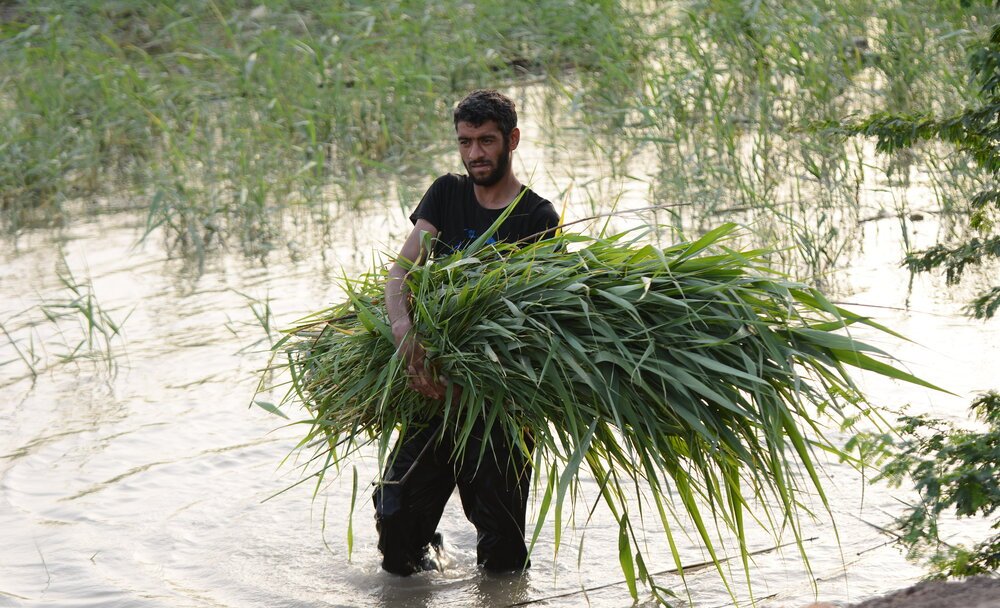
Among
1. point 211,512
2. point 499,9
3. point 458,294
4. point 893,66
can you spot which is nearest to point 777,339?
point 458,294

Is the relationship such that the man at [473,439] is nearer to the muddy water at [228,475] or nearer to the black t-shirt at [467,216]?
the black t-shirt at [467,216]

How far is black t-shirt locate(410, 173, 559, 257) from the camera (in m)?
3.22

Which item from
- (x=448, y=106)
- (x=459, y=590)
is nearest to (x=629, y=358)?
(x=459, y=590)

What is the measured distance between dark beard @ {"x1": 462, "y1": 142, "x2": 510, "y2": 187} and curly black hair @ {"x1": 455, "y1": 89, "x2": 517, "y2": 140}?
0.14 feet

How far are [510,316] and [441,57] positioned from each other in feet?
17.8

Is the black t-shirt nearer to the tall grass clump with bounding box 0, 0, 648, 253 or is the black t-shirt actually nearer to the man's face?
the man's face

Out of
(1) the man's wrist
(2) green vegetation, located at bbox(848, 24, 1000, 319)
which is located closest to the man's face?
(1) the man's wrist

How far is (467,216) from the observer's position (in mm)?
3299

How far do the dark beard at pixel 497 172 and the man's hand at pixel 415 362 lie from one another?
0.52m

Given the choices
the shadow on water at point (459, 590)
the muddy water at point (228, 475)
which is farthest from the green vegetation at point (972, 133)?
the shadow on water at point (459, 590)

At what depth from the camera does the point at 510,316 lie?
2855 mm

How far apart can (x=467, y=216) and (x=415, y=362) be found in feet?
1.96

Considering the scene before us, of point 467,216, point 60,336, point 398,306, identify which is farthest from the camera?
point 60,336

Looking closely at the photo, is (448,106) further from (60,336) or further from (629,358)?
(629,358)
